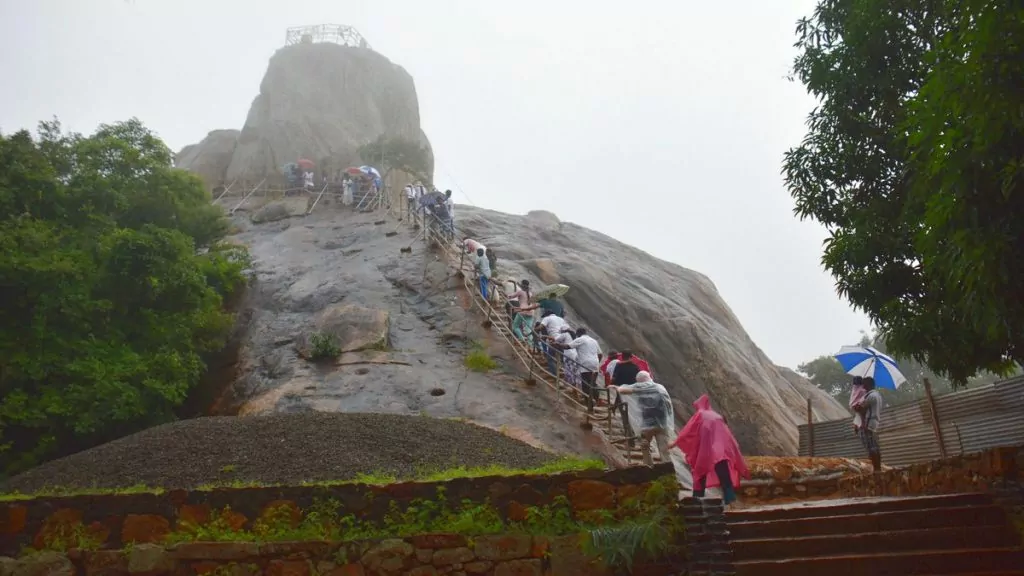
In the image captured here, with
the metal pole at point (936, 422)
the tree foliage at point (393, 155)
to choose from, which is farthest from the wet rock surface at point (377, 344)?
the tree foliage at point (393, 155)

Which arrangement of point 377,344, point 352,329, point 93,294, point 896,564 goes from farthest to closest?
point 352,329 < point 377,344 < point 93,294 < point 896,564

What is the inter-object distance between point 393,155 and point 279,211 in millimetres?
8764

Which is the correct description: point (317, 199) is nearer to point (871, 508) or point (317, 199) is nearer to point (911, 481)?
point (911, 481)

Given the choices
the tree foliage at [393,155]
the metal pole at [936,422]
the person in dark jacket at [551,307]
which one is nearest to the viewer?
the metal pole at [936,422]

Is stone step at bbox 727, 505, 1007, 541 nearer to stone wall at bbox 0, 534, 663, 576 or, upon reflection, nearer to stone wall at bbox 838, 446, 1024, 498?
stone wall at bbox 838, 446, 1024, 498

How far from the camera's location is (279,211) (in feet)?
93.1

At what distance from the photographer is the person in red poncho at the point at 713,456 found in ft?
24.6

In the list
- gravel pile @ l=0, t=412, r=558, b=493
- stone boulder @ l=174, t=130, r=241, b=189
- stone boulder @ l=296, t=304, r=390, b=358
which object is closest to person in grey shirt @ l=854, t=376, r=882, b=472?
gravel pile @ l=0, t=412, r=558, b=493

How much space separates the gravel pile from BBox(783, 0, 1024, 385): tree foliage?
15.9 feet

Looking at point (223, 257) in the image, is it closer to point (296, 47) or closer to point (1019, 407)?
point (1019, 407)

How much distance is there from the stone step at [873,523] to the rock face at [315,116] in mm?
31242

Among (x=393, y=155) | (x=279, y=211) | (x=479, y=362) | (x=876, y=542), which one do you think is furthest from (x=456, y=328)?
(x=393, y=155)

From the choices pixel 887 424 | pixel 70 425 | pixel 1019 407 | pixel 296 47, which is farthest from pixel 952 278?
pixel 296 47

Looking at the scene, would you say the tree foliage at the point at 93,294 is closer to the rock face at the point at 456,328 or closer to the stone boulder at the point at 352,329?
the rock face at the point at 456,328
